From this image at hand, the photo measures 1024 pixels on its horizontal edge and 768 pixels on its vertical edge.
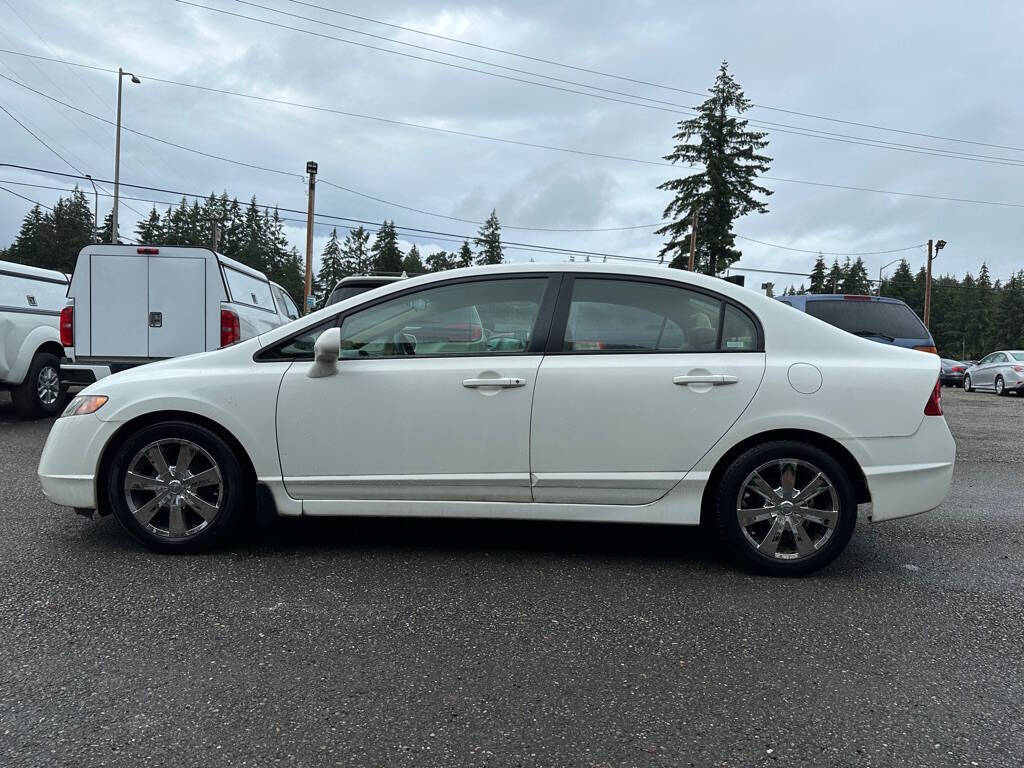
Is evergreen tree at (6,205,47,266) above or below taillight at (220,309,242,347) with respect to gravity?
above

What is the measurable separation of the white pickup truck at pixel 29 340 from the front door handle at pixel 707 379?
8.68m

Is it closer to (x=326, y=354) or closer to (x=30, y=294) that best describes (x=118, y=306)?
(x=30, y=294)

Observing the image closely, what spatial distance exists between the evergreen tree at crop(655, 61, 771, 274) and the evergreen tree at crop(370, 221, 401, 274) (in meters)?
51.1

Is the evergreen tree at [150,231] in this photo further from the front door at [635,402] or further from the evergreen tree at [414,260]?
the front door at [635,402]

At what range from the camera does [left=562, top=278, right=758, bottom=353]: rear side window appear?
3682 mm

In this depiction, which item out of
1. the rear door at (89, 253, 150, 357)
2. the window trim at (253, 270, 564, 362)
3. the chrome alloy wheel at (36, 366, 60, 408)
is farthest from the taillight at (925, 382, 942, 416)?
the chrome alloy wheel at (36, 366, 60, 408)

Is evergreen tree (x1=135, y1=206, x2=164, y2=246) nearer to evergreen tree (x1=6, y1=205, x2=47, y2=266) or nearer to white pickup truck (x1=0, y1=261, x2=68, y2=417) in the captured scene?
evergreen tree (x1=6, y1=205, x2=47, y2=266)

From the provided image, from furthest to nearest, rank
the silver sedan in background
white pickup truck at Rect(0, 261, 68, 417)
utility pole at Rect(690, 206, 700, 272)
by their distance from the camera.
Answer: utility pole at Rect(690, 206, 700, 272) < the silver sedan in background < white pickup truck at Rect(0, 261, 68, 417)

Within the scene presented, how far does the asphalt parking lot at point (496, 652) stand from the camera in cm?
214

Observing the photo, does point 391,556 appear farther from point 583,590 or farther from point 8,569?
point 8,569

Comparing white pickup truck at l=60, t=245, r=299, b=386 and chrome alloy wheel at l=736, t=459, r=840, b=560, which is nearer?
chrome alloy wheel at l=736, t=459, r=840, b=560

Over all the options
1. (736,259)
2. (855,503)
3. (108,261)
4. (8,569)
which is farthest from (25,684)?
(736,259)

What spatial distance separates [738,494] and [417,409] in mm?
1679

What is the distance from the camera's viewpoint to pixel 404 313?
149 inches
